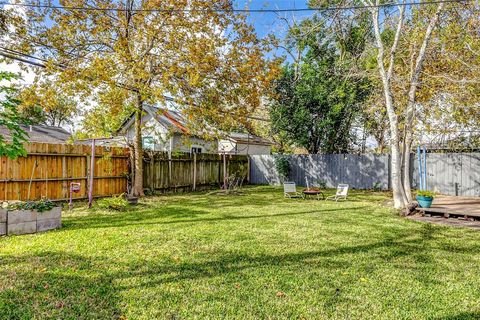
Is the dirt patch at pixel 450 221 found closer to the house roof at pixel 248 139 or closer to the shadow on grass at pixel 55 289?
the shadow on grass at pixel 55 289

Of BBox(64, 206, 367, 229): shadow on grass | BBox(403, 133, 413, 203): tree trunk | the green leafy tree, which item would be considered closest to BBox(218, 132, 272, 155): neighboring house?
BBox(403, 133, 413, 203): tree trunk

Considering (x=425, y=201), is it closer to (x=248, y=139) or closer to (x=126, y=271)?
(x=126, y=271)

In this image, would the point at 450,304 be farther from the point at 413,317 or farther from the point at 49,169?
the point at 49,169

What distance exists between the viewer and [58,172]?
379 inches

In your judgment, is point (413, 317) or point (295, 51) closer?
point (413, 317)

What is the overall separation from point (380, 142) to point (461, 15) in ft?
39.0

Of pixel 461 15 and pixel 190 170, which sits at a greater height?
pixel 461 15

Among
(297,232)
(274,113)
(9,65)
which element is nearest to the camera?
(297,232)

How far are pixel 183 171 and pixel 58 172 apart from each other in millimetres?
5357

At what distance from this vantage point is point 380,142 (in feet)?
67.0

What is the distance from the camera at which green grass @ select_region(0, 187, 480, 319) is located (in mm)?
2977

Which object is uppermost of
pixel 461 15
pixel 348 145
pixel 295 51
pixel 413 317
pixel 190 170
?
pixel 295 51

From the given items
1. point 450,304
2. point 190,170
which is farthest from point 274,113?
point 450,304

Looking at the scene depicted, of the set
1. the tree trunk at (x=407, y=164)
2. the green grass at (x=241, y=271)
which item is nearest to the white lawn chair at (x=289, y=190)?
the tree trunk at (x=407, y=164)
